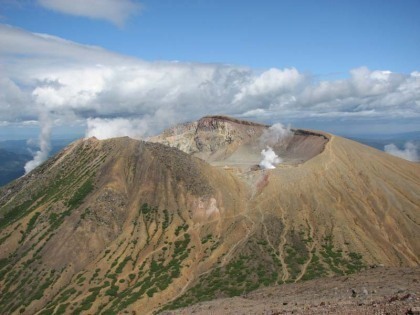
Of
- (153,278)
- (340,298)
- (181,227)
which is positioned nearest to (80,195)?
(181,227)

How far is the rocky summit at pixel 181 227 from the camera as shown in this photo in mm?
92625

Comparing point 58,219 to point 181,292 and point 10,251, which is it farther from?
point 181,292

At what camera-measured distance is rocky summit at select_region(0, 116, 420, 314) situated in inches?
3647

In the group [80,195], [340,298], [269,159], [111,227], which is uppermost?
[340,298]

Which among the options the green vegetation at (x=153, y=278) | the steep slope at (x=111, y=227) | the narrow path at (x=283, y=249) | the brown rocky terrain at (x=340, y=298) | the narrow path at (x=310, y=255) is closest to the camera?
the brown rocky terrain at (x=340, y=298)

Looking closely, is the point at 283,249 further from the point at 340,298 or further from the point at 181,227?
the point at 340,298

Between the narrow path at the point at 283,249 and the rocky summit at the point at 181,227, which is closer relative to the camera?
the rocky summit at the point at 181,227

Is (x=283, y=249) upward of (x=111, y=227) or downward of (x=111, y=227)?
downward

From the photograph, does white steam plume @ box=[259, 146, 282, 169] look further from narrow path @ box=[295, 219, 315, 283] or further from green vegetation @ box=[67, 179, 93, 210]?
green vegetation @ box=[67, 179, 93, 210]

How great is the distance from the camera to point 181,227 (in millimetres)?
116312

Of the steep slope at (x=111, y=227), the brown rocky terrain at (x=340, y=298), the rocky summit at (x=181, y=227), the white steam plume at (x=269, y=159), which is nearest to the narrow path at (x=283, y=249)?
the rocky summit at (x=181, y=227)

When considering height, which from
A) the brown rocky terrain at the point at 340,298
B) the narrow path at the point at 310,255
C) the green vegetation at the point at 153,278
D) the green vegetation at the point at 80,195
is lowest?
the green vegetation at the point at 153,278

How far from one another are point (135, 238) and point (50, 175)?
5282cm

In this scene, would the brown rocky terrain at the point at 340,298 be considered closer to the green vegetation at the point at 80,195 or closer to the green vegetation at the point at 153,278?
the green vegetation at the point at 153,278
